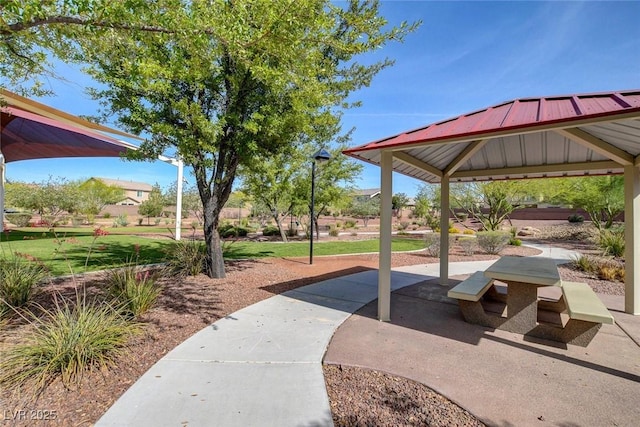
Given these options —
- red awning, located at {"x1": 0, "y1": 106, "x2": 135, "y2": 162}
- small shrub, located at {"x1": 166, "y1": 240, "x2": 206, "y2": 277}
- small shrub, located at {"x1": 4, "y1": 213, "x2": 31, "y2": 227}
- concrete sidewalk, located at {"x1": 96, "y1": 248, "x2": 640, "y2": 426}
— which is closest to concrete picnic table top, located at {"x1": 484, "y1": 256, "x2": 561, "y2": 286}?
concrete sidewalk, located at {"x1": 96, "y1": 248, "x2": 640, "y2": 426}

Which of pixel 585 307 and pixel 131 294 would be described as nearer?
pixel 585 307

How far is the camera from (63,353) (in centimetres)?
315

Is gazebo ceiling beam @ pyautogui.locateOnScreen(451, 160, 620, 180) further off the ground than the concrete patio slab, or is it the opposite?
gazebo ceiling beam @ pyautogui.locateOnScreen(451, 160, 620, 180)

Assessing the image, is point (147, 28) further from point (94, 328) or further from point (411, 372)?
point (411, 372)

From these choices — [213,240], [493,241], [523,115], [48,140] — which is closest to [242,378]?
[523,115]

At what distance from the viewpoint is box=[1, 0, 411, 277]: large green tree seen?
3.51 m

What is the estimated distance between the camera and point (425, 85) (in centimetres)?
1219

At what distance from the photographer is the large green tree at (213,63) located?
3.51 metres

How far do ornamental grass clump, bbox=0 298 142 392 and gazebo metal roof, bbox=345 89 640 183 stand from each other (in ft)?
13.5

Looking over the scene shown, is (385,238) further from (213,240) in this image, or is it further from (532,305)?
(213,240)

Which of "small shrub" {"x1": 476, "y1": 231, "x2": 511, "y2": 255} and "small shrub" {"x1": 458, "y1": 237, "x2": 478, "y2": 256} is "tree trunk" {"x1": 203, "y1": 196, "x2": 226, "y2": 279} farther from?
"small shrub" {"x1": 476, "y1": 231, "x2": 511, "y2": 255}

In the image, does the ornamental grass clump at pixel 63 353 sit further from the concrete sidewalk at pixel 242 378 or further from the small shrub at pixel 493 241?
the small shrub at pixel 493 241

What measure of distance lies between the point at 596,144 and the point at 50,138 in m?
20.3

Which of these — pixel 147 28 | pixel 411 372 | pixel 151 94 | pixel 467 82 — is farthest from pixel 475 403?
pixel 467 82
